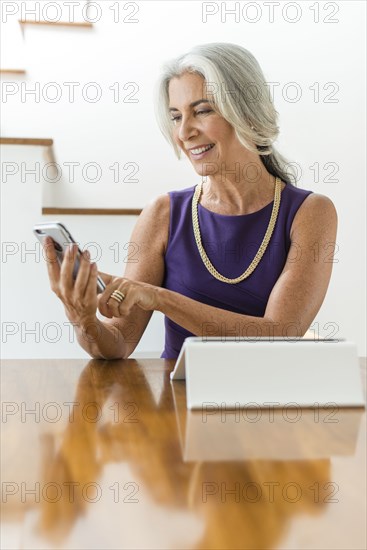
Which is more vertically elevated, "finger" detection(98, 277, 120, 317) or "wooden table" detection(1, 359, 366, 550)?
"finger" detection(98, 277, 120, 317)

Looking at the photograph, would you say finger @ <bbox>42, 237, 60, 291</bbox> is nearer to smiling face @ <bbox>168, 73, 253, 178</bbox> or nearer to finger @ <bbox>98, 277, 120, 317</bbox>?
finger @ <bbox>98, 277, 120, 317</bbox>

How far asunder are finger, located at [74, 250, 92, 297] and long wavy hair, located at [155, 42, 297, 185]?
54 cm

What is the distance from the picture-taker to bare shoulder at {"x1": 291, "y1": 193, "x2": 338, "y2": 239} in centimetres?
152

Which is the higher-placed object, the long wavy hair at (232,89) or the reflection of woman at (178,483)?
the long wavy hair at (232,89)

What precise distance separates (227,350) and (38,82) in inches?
67.3

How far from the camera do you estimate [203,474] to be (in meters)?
0.53

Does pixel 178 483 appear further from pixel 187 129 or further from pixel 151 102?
pixel 151 102

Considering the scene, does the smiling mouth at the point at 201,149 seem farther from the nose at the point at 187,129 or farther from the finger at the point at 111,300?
the finger at the point at 111,300

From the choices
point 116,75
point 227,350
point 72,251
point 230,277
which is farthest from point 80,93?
point 227,350

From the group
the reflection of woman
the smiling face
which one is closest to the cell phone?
the reflection of woman

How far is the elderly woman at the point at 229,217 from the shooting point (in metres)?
1.49

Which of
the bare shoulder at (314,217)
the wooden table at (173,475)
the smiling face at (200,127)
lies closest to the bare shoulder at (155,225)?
the smiling face at (200,127)

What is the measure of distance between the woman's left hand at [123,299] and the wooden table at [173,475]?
348mm

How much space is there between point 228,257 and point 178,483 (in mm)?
1066
